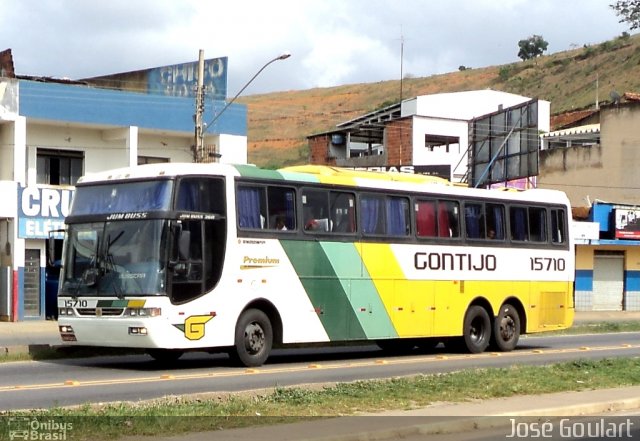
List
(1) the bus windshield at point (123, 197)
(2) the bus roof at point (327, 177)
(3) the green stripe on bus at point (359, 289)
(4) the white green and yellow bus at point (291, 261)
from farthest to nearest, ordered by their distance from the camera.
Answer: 1. (3) the green stripe on bus at point (359, 289)
2. (2) the bus roof at point (327, 177)
3. (1) the bus windshield at point (123, 197)
4. (4) the white green and yellow bus at point (291, 261)

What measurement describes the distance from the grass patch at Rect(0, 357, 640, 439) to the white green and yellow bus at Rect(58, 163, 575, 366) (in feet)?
12.6

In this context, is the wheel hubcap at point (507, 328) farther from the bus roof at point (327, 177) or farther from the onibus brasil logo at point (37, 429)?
the onibus brasil logo at point (37, 429)

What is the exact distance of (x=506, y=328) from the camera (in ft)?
77.2

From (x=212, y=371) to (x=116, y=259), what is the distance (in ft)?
7.98

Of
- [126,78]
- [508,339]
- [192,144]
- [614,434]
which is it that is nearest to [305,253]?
[508,339]

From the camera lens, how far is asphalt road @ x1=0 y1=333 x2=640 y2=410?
14.3m

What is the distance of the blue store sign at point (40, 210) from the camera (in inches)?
1380

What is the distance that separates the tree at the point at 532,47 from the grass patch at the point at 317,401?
392ft

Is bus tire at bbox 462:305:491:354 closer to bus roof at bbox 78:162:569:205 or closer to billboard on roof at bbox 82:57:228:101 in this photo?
bus roof at bbox 78:162:569:205

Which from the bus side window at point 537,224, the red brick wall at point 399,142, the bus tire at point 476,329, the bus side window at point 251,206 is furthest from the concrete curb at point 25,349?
the red brick wall at point 399,142

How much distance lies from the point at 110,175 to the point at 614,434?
1020cm

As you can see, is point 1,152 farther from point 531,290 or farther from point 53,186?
point 531,290

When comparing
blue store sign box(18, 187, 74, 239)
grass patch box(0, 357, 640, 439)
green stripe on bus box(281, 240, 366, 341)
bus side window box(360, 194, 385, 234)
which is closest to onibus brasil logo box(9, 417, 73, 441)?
grass patch box(0, 357, 640, 439)

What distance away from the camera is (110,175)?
18.4 m
